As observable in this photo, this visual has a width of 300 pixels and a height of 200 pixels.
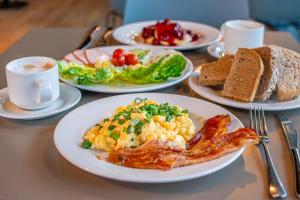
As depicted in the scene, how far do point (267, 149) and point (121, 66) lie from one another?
61 centimetres

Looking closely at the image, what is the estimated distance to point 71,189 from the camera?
0.81 metres

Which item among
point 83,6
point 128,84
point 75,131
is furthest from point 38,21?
point 75,131

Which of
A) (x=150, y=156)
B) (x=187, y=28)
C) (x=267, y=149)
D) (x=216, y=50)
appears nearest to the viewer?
(x=150, y=156)

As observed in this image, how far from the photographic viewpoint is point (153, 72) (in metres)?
1.31

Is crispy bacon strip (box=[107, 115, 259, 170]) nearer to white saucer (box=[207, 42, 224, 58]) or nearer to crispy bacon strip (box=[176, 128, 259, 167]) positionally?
crispy bacon strip (box=[176, 128, 259, 167])

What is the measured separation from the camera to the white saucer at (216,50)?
157cm

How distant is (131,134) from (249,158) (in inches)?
10.5

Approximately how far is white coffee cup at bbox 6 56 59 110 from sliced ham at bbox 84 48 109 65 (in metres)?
0.29

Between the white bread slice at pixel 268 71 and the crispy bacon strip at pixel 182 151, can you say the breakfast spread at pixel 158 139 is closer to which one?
the crispy bacon strip at pixel 182 151

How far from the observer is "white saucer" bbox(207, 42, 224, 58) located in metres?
1.57

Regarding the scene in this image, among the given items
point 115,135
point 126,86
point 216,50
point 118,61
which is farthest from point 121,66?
point 115,135

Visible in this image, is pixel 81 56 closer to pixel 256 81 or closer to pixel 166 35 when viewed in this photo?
pixel 166 35

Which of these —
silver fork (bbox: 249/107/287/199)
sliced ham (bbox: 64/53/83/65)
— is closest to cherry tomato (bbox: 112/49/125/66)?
sliced ham (bbox: 64/53/83/65)

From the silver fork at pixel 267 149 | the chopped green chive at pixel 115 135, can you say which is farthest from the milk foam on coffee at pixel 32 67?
the silver fork at pixel 267 149
